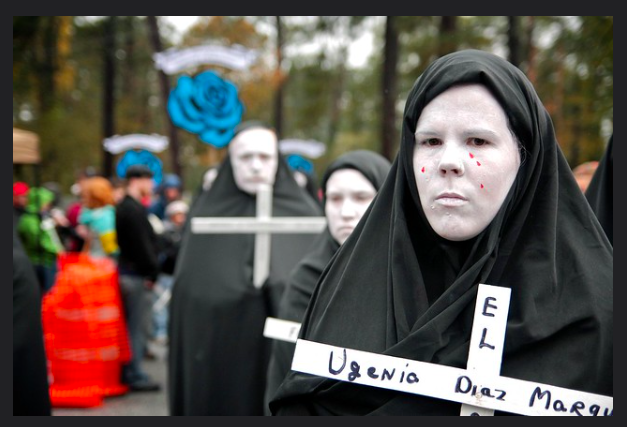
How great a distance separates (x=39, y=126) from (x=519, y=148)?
18.2 metres

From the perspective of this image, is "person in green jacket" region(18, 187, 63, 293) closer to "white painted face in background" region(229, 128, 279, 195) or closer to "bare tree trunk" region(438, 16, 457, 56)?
"white painted face in background" region(229, 128, 279, 195)

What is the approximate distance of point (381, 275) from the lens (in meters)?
2.10

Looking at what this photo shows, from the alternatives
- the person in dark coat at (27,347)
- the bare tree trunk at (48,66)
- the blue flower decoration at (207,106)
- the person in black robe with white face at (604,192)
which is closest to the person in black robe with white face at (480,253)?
the person in black robe with white face at (604,192)

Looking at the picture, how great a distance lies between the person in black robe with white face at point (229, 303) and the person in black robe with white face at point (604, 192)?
241 cm

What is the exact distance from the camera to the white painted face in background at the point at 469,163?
192 cm

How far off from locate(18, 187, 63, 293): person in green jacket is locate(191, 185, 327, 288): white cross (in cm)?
251

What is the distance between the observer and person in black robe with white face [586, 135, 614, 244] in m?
3.21

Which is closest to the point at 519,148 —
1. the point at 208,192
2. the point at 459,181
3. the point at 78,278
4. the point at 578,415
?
the point at 459,181

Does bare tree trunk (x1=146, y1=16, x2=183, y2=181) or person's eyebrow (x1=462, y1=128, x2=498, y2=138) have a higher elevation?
bare tree trunk (x1=146, y1=16, x2=183, y2=181)

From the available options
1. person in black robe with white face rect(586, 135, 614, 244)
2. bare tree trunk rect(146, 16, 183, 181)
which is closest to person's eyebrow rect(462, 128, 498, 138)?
person in black robe with white face rect(586, 135, 614, 244)

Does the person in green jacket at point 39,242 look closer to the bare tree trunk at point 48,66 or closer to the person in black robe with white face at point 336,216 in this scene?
the person in black robe with white face at point 336,216

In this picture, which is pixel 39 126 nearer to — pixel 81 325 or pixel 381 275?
pixel 81 325

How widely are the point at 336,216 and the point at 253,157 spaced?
189cm

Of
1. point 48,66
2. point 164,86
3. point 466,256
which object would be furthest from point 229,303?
point 48,66
